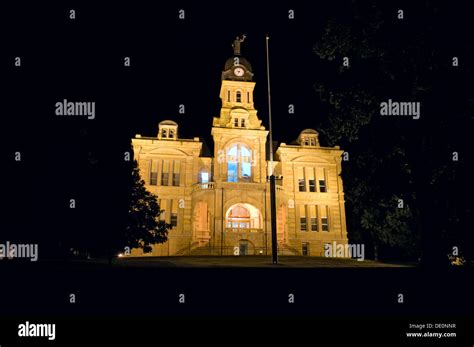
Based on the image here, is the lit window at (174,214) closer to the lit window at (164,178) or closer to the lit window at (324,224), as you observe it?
the lit window at (164,178)

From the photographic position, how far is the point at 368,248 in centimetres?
5466

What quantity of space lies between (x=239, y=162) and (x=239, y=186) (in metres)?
3.79

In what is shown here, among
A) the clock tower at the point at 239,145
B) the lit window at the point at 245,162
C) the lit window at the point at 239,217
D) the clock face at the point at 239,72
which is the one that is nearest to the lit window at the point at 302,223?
the lit window at the point at 239,217

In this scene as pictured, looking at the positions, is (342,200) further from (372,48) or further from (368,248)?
(372,48)

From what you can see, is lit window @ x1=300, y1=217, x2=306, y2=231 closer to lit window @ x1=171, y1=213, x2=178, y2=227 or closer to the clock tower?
the clock tower

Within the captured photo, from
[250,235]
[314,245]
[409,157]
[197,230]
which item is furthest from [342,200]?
[409,157]

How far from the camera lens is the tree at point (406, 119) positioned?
52.4ft

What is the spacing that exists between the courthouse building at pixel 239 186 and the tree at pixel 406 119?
2034 cm

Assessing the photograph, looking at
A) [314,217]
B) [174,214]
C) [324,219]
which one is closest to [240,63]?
[174,214]

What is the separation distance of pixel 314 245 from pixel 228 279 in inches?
1295

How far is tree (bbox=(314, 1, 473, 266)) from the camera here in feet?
52.4

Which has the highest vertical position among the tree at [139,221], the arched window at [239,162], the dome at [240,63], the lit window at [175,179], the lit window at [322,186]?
the dome at [240,63]

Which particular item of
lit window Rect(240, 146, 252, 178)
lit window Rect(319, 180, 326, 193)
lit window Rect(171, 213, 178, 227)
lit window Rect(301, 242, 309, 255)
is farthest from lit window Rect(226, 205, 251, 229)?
lit window Rect(319, 180, 326, 193)

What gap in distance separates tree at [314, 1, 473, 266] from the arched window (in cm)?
2312
